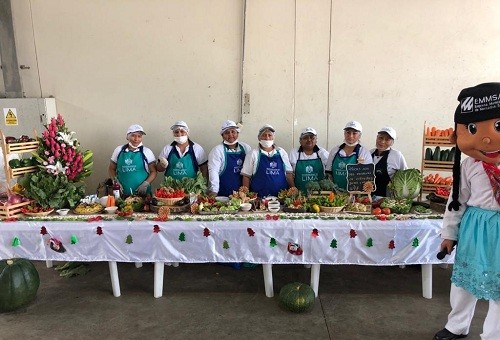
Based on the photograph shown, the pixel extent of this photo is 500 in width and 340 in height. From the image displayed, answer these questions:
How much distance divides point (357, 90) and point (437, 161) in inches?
71.1

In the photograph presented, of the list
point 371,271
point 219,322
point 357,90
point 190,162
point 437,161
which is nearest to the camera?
point 219,322

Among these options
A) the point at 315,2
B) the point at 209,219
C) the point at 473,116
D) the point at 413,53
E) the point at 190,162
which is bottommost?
the point at 209,219

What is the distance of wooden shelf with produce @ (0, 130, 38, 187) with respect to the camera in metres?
3.74

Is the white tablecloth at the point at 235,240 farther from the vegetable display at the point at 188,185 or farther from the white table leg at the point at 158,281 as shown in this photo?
the vegetable display at the point at 188,185

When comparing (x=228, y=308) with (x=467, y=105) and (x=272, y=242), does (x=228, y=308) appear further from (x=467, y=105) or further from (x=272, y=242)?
(x=467, y=105)

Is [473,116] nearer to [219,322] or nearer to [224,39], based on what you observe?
[219,322]

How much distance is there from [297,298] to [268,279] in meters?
0.47

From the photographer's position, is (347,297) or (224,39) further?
(224,39)

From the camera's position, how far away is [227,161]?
198 inches

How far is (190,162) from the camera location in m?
5.13

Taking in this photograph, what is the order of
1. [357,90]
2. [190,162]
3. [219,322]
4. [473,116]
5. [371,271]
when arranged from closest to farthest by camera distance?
[473,116]
[219,322]
[371,271]
[190,162]
[357,90]

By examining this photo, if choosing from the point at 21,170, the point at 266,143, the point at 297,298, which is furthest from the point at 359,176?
the point at 21,170

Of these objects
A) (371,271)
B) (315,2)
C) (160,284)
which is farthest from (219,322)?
(315,2)

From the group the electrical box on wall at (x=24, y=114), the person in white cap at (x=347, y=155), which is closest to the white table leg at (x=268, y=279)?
the person in white cap at (x=347, y=155)
